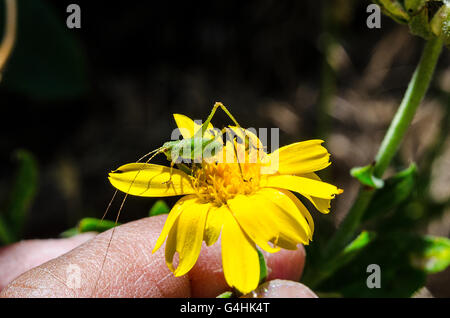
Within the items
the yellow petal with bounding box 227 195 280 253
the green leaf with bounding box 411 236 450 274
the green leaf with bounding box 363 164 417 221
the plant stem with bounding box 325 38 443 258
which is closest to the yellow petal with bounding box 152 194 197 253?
the yellow petal with bounding box 227 195 280 253

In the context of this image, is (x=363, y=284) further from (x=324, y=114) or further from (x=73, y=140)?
(x=73, y=140)

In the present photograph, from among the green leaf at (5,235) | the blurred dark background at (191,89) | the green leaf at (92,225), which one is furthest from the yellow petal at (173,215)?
the blurred dark background at (191,89)

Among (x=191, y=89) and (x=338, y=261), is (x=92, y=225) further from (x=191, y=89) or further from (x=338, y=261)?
(x=191, y=89)

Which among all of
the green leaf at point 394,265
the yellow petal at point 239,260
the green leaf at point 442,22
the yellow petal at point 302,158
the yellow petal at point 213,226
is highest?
the green leaf at point 442,22

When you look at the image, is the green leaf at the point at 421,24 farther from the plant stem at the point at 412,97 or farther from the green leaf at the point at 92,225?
the green leaf at the point at 92,225

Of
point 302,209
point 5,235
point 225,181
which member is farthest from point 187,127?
point 5,235

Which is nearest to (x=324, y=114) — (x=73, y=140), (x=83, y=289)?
(x=73, y=140)

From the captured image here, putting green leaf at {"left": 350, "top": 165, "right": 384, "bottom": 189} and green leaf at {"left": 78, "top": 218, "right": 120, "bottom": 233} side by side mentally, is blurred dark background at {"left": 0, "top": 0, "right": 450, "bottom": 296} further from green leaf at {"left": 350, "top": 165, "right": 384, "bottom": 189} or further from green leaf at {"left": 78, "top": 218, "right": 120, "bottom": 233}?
green leaf at {"left": 350, "top": 165, "right": 384, "bottom": 189}
